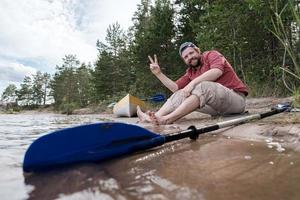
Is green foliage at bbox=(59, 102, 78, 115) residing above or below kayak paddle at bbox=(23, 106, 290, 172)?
above

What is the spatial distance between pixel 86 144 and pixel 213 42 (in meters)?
8.38

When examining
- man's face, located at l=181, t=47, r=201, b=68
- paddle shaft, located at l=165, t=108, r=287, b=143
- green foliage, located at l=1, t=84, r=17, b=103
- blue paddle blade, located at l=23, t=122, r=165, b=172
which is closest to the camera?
blue paddle blade, located at l=23, t=122, r=165, b=172

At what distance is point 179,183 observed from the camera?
4.75 feet

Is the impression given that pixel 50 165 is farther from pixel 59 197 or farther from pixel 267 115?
pixel 267 115

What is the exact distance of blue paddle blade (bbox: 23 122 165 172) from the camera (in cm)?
192

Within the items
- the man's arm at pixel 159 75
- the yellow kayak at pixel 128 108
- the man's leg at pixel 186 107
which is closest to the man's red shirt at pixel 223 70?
the man's arm at pixel 159 75

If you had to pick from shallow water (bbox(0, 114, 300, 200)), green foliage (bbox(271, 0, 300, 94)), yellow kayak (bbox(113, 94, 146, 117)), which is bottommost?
shallow water (bbox(0, 114, 300, 200))

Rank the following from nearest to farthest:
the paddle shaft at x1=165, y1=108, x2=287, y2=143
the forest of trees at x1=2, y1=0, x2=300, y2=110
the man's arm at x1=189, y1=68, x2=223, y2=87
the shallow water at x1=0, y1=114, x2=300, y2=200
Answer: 1. the shallow water at x1=0, y1=114, x2=300, y2=200
2. the paddle shaft at x1=165, y1=108, x2=287, y2=143
3. the man's arm at x1=189, y1=68, x2=223, y2=87
4. the forest of trees at x1=2, y1=0, x2=300, y2=110

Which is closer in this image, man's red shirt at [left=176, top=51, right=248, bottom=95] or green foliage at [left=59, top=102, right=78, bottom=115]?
man's red shirt at [left=176, top=51, right=248, bottom=95]

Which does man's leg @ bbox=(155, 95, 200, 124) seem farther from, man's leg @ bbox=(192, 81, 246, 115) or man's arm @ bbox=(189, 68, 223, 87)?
man's arm @ bbox=(189, 68, 223, 87)

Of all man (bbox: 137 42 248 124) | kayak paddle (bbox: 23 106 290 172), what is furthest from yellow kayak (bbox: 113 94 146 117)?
kayak paddle (bbox: 23 106 290 172)

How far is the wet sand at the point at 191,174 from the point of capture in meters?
1.33

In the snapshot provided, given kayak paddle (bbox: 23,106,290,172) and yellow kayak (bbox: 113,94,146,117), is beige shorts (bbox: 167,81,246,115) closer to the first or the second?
kayak paddle (bbox: 23,106,290,172)

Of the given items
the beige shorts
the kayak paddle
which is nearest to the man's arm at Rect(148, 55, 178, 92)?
the beige shorts
